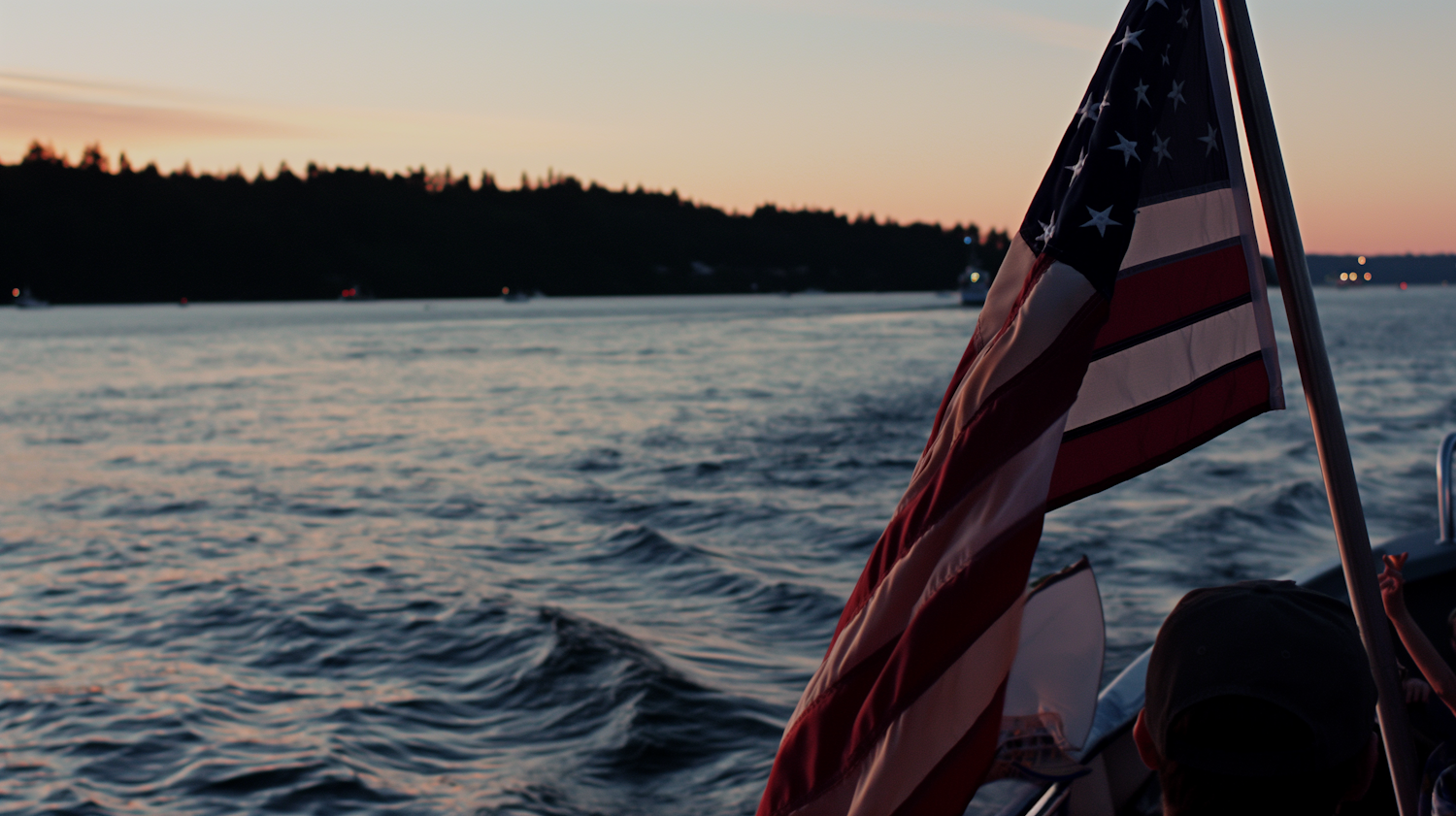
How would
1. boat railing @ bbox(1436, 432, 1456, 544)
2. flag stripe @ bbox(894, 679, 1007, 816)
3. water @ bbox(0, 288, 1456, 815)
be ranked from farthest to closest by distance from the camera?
water @ bbox(0, 288, 1456, 815)
boat railing @ bbox(1436, 432, 1456, 544)
flag stripe @ bbox(894, 679, 1007, 816)

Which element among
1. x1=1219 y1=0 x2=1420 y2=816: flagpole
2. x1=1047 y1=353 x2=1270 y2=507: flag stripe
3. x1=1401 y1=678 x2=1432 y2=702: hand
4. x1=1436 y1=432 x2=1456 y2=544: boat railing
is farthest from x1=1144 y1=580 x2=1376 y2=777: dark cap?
x1=1436 y1=432 x2=1456 y2=544: boat railing

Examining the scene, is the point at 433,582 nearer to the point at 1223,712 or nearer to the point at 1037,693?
the point at 1037,693

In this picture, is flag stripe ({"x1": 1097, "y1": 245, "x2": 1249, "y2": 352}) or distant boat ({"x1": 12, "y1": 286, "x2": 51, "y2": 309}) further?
distant boat ({"x1": 12, "y1": 286, "x2": 51, "y2": 309})

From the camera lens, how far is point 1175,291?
2.56 metres

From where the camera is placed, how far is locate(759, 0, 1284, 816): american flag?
6.62 feet

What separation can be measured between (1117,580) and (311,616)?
8.58 metres

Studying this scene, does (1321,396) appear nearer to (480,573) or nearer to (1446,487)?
(1446,487)

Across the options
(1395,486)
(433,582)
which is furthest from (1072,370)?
(1395,486)

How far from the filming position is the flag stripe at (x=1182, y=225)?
2.45 meters

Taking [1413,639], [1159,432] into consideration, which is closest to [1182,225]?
[1159,432]

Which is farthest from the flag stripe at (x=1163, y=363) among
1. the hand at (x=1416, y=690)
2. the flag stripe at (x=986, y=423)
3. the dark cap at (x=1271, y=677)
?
the dark cap at (x=1271, y=677)

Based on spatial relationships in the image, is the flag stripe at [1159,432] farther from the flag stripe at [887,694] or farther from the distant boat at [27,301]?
the distant boat at [27,301]

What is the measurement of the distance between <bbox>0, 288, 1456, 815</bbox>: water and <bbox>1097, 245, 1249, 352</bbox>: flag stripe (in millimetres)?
5272

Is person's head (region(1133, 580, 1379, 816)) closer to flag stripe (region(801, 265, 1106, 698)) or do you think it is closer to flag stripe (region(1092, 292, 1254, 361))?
flag stripe (region(801, 265, 1106, 698))
